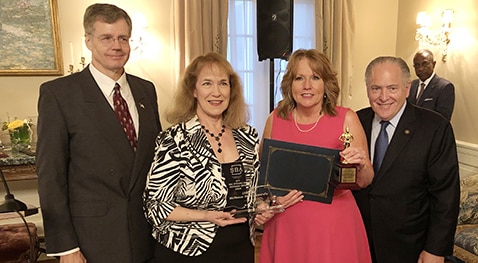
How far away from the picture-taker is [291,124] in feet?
5.74

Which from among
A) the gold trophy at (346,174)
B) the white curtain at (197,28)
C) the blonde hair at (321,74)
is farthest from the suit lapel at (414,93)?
the gold trophy at (346,174)

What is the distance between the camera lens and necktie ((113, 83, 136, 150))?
1.56 meters

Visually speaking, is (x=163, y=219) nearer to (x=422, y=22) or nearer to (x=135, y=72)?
(x=135, y=72)

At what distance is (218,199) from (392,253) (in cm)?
86

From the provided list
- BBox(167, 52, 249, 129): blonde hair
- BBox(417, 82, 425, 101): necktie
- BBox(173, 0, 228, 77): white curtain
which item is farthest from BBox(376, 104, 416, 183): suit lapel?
BBox(417, 82, 425, 101): necktie

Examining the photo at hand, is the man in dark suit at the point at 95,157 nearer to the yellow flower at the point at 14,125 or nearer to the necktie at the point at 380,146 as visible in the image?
the necktie at the point at 380,146

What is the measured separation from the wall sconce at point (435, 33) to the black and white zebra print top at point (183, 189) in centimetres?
384

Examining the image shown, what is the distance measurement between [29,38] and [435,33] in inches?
173

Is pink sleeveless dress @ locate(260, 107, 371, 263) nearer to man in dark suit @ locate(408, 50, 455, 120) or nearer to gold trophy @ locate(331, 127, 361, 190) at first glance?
gold trophy @ locate(331, 127, 361, 190)

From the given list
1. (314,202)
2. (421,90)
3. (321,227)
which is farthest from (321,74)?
(421,90)

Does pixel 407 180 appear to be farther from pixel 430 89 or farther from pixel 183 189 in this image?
pixel 430 89

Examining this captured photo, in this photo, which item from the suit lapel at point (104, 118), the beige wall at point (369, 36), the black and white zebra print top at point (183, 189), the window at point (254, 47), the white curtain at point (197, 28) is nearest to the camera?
the black and white zebra print top at point (183, 189)

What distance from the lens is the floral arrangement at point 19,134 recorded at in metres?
3.35

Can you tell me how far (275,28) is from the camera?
3461 millimetres
